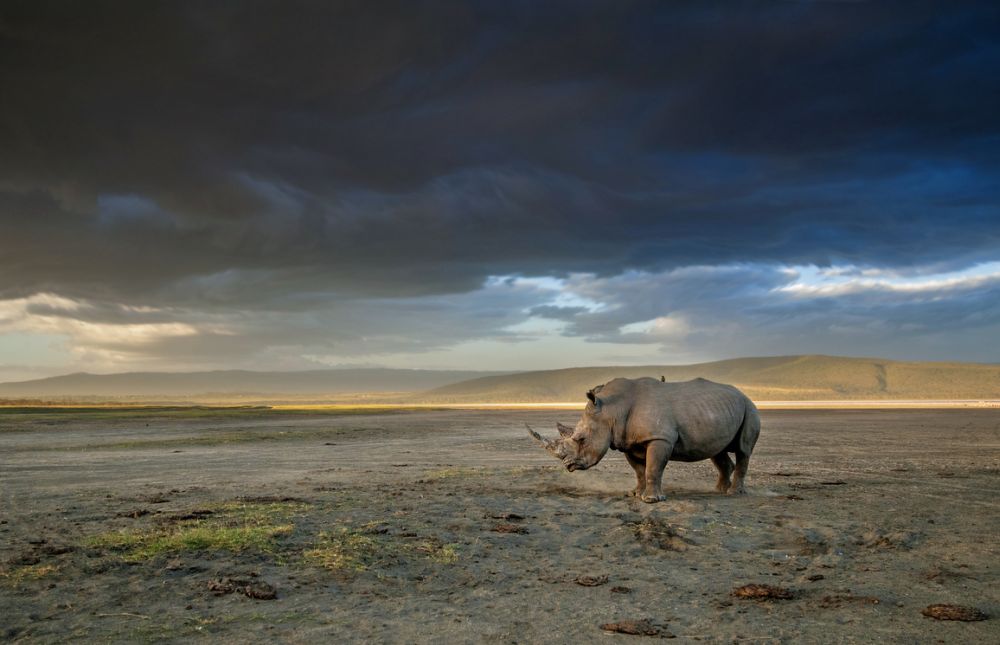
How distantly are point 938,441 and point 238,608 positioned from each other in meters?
29.4

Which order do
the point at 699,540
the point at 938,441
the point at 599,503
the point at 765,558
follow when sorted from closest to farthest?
1. the point at 765,558
2. the point at 699,540
3. the point at 599,503
4. the point at 938,441

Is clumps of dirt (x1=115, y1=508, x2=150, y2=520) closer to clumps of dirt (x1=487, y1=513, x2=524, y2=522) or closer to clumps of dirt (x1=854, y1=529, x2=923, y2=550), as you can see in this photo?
clumps of dirt (x1=487, y1=513, x2=524, y2=522)

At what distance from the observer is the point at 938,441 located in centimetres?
2914

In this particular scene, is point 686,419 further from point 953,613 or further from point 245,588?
point 245,588

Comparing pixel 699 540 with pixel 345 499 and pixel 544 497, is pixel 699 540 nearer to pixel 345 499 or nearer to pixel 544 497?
pixel 544 497

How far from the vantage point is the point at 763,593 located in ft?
24.4

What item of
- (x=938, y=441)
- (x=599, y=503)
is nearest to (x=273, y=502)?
(x=599, y=503)

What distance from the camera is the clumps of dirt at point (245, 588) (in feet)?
24.2

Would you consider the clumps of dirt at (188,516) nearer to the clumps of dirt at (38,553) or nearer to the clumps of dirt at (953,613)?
the clumps of dirt at (38,553)


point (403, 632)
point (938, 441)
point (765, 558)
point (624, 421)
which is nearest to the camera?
point (403, 632)

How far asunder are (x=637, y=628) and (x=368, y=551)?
3876mm

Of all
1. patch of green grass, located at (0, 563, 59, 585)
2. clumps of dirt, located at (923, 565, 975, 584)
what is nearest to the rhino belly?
clumps of dirt, located at (923, 565, 975, 584)

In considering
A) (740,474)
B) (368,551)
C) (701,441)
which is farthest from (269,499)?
(740,474)

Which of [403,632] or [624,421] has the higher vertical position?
[624,421]
